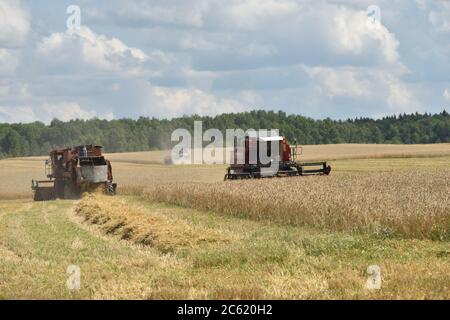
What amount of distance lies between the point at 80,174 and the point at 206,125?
105382 mm

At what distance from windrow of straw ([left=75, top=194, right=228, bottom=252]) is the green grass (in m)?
0.35

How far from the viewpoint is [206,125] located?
475 ft

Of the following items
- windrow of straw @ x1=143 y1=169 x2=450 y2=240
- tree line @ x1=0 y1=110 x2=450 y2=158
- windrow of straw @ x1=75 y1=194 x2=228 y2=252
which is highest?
tree line @ x1=0 y1=110 x2=450 y2=158

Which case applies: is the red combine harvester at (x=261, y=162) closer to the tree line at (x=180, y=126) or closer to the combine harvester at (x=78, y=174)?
Result: the combine harvester at (x=78, y=174)

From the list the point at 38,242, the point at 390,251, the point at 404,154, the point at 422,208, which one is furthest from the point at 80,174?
the point at 404,154

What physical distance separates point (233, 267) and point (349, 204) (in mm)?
7964

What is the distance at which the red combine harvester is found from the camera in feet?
141

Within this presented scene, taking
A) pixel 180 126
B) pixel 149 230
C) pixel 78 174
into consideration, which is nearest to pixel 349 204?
pixel 149 230

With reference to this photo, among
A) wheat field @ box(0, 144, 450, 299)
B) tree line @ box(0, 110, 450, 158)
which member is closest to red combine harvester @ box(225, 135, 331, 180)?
wheat field @ box(0, 144, 450, 299)

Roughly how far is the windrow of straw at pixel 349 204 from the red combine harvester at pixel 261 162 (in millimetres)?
8855

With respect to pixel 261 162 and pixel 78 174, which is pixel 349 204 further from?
pixel 261 162

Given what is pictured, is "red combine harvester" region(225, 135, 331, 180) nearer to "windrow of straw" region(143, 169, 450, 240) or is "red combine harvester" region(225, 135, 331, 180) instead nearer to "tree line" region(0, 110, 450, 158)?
"windrow of straw" region(143, 169, 450, 240)

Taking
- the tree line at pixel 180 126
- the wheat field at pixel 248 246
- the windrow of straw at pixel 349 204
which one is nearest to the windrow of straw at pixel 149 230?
the wheat field at pixel 248 246

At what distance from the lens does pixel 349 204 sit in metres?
21.1
